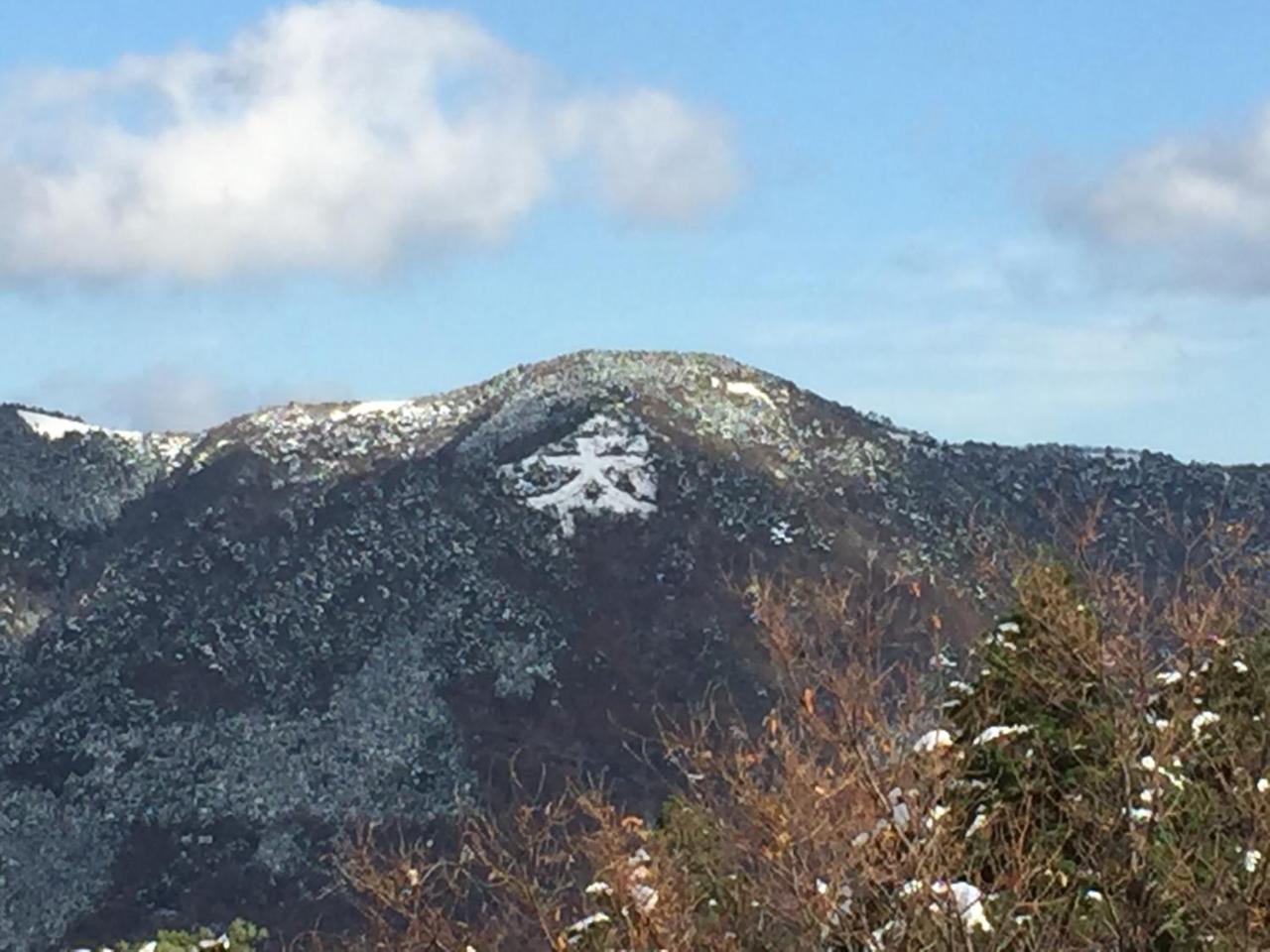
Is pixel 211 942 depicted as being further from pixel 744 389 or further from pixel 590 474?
pixel 744 389

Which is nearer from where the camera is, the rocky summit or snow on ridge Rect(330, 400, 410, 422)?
the rocky summit

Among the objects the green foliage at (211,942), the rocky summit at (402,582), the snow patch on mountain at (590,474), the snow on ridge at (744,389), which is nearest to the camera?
the green foliage at (211,942)

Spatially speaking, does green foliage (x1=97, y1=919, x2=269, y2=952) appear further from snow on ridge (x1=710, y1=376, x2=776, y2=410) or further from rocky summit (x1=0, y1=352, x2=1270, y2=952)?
snow on ridge (x1=710, y1=376, x2=776, y2=410)

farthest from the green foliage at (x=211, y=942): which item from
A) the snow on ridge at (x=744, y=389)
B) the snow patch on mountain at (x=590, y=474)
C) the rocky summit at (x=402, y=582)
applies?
the snow on ridge at (x=744, y=389)

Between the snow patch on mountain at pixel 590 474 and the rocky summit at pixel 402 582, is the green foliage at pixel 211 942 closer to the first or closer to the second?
the rocky summit at pixel 402 582

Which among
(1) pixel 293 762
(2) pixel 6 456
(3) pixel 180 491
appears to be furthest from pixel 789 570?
(2) pixel 6 456

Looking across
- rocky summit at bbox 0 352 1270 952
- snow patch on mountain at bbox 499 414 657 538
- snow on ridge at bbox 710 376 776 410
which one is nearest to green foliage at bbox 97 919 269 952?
rocky summit at bbox 0 352 1270 952

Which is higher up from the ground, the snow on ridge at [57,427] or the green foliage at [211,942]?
the snow on ridge at [57,427]
